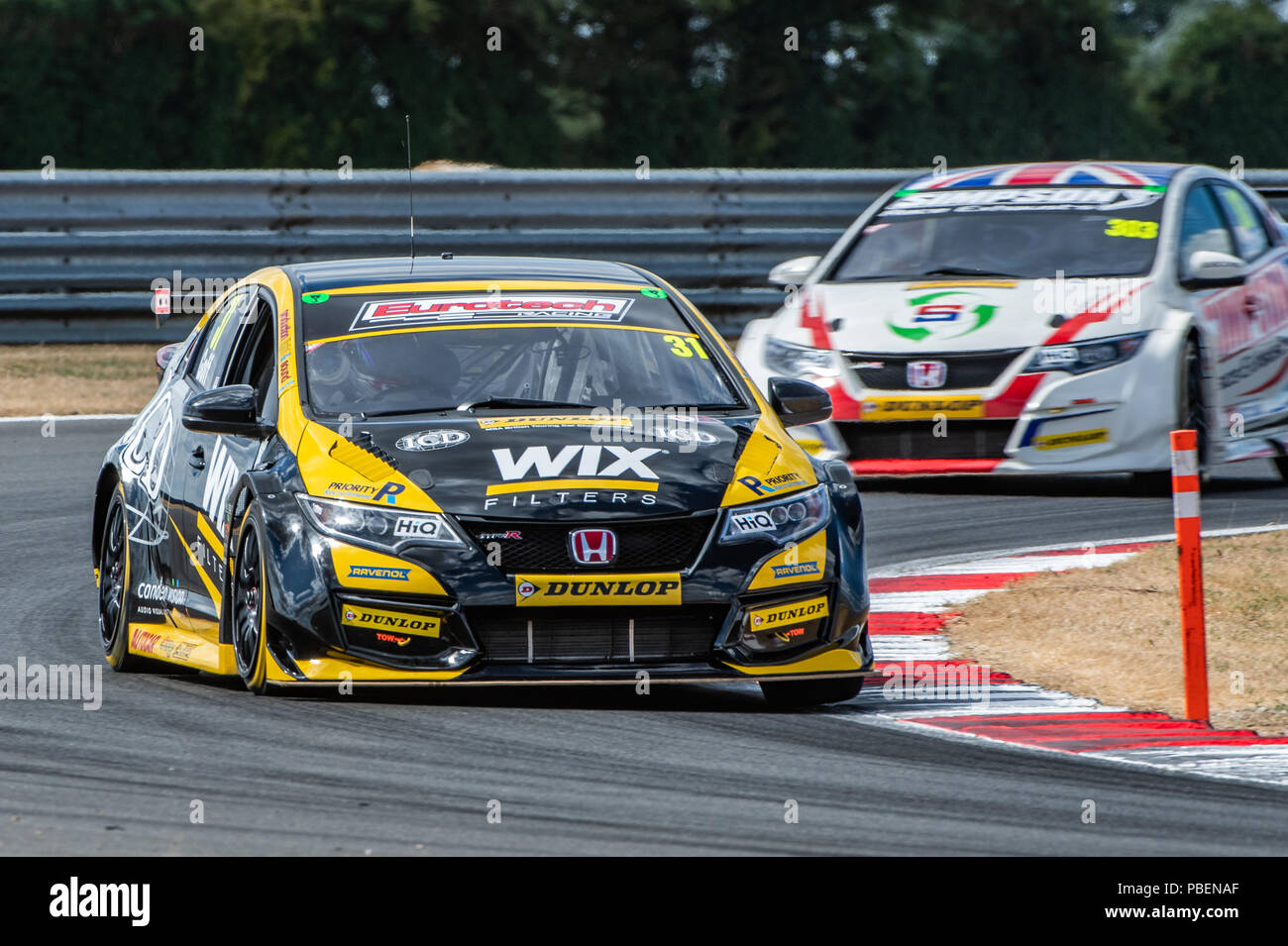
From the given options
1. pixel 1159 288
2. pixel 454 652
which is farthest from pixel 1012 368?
pixel 454 652

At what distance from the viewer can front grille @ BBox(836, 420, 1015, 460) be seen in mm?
11539

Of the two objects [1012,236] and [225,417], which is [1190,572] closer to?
[225,417]

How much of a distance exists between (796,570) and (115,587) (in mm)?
2570

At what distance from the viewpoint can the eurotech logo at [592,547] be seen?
670cm

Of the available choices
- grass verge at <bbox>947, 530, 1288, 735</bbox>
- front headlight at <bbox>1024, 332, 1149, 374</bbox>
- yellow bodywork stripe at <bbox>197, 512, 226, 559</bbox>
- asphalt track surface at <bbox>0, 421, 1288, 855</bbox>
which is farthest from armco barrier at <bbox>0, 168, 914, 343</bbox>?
yellow bodywork stripe at <bbox>197, 512, 226, 559</bbox>

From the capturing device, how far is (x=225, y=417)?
24.1ft

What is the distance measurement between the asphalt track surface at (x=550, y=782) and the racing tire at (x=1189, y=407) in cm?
461

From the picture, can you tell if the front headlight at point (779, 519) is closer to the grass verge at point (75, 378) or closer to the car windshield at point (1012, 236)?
the car windshield at point (1012, 236)

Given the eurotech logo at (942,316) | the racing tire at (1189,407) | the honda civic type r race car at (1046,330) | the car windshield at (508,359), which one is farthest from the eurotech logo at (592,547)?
the racing tire at (1189,407)

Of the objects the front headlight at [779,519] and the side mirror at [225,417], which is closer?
the front headlight at [779,519]

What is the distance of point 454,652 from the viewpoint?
6.67 metres

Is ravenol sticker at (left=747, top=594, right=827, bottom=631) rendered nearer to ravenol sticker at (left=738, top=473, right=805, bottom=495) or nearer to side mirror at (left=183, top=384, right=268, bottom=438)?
ravenol sticker at (left=738, top=473, right=805, bottom=495)
